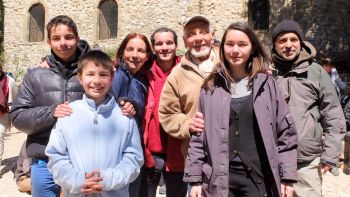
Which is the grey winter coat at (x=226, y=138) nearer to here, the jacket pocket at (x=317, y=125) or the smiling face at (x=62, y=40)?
the jacket pocket at (x=317, y=125)

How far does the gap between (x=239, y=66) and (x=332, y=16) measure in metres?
13.3

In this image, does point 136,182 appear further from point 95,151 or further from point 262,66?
point 262,66

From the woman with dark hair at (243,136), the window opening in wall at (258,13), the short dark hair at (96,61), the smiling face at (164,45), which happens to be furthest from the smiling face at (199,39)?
the window opening in wall at (258,13)

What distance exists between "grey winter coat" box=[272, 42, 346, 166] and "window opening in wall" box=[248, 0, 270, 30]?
12.4 metres

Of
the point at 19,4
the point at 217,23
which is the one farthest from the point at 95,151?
the point at 19,4

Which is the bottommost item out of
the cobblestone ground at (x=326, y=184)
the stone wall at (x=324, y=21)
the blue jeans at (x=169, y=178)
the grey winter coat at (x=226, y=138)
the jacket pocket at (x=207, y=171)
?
the cobblestone ground at (x=326, y=184)

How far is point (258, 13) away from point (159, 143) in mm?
12862

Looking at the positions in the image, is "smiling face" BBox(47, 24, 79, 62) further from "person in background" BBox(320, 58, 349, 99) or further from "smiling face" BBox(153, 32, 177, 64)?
"person in background" BBox(320, 58, 349, 99)

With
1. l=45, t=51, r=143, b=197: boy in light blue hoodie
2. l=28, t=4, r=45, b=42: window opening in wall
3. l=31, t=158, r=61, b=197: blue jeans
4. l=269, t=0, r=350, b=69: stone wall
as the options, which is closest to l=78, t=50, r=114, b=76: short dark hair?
l=45, t=51, r=143, b=197: boy in light blue hoodie

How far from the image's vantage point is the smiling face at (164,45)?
139 inches

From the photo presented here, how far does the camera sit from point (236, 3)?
600 inches

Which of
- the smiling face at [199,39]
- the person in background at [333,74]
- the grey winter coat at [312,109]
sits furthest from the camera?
the person in background at [333,74]

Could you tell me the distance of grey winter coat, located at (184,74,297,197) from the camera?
100 inches

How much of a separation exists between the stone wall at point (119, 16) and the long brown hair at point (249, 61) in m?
12.2
